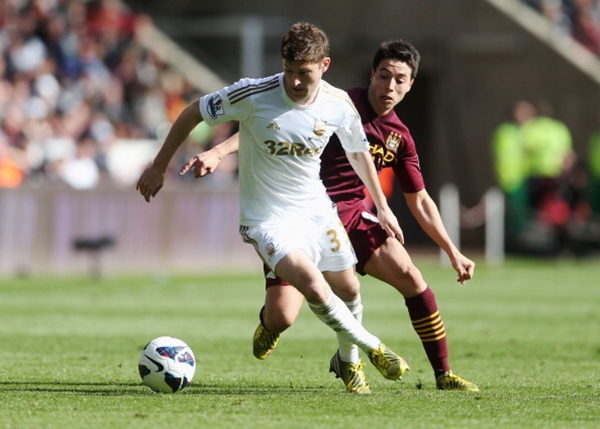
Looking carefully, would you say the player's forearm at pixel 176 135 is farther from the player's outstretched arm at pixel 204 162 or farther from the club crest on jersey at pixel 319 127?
the club crest on jersey at pixel 319 127

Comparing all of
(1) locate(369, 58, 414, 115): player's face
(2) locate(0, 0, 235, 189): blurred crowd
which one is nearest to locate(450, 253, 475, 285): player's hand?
(1) locate(369, 58, 414, 115): player's face

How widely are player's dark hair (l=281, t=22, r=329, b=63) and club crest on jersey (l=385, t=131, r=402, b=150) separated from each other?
1.02 m

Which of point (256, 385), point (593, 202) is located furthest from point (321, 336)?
point (593, 202)

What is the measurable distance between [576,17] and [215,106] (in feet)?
75.5

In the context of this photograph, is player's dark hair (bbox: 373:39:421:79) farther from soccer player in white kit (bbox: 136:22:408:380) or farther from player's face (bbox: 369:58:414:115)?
soccer player in white kit (bbox: 136:22:408:380)

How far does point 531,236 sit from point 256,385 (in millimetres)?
17351

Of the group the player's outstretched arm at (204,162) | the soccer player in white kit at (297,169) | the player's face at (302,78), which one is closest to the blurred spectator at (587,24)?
the soccer player in white kit at (297,169)

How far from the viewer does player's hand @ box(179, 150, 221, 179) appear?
25.2ft

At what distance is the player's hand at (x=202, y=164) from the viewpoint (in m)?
7.68

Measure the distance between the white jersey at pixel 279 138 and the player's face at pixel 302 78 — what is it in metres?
0.05

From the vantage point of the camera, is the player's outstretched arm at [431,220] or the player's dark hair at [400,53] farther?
the player's outstretched arm at [431,220]

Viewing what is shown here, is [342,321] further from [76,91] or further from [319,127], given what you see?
[76,91]

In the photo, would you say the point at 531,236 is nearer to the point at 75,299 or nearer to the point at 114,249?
the point at 114,249

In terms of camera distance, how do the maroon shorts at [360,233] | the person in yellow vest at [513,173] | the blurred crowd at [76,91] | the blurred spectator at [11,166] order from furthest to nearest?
the person in yellow vest at [513,173]
the blurred crowd at [76,91]
the blurred spectator at [11,166]
the maroon shorts at [360,233]
